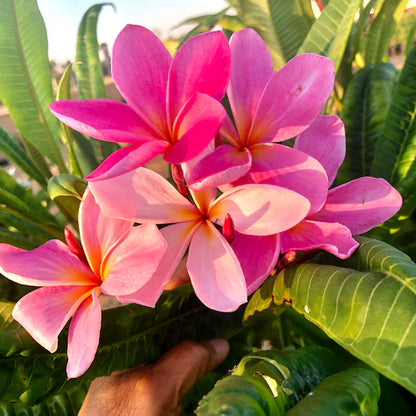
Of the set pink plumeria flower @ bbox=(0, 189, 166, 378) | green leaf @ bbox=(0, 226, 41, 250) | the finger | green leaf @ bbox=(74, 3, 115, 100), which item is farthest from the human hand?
green leaf @ bbox=(74, 3, 115, 100)

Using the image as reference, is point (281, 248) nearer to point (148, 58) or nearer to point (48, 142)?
point (148, 58)

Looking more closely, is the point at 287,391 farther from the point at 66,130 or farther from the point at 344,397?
the point at 66,130

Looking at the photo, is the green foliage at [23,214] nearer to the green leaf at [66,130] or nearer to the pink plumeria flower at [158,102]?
the green leaf at [66,130]

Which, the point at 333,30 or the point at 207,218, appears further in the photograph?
the point at 333,30

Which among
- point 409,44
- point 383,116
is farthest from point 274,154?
point 409,44

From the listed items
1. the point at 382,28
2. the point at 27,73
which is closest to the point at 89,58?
the point at 27,73

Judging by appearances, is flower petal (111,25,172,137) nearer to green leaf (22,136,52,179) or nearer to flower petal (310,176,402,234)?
flower petal (310,176,402,234)
